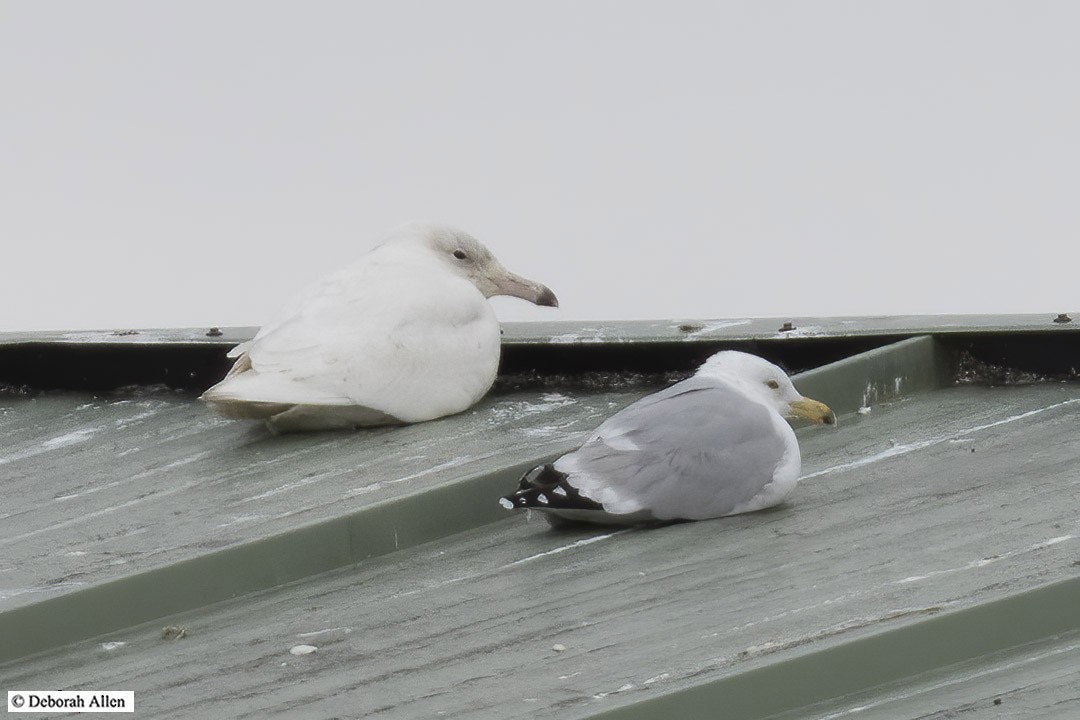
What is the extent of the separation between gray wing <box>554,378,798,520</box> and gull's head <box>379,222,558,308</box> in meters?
2.34

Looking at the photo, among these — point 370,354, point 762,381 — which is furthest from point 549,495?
point 370,354

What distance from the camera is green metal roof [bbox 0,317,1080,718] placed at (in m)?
3.39

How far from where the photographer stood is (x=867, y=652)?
3.32 m

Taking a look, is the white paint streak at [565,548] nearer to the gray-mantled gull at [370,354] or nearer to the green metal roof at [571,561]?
the green metal roof at [571,561]

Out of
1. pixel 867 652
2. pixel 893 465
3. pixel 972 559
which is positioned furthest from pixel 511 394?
pixel 867 652

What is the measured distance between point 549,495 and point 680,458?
39cm

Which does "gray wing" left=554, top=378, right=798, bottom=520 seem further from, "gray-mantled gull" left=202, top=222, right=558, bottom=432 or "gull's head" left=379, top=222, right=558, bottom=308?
"gull's head" left=379, top=222, right=558, bottom=308

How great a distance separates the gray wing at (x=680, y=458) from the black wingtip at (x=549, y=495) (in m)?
0.02

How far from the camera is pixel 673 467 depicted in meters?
4.68

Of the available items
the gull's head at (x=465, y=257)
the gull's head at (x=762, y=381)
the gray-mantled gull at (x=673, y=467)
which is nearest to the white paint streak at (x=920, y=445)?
A: the gull's head at (x=762, y=381)

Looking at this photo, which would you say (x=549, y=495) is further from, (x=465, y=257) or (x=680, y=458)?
(x=465, y=257)

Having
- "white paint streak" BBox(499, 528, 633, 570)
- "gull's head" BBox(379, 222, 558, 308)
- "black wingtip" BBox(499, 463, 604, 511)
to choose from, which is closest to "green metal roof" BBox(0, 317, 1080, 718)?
"white paint streak" BBox(499, 528, 633, 570)

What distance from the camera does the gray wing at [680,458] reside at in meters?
4.66

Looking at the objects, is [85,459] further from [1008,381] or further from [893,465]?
[1008,381]
